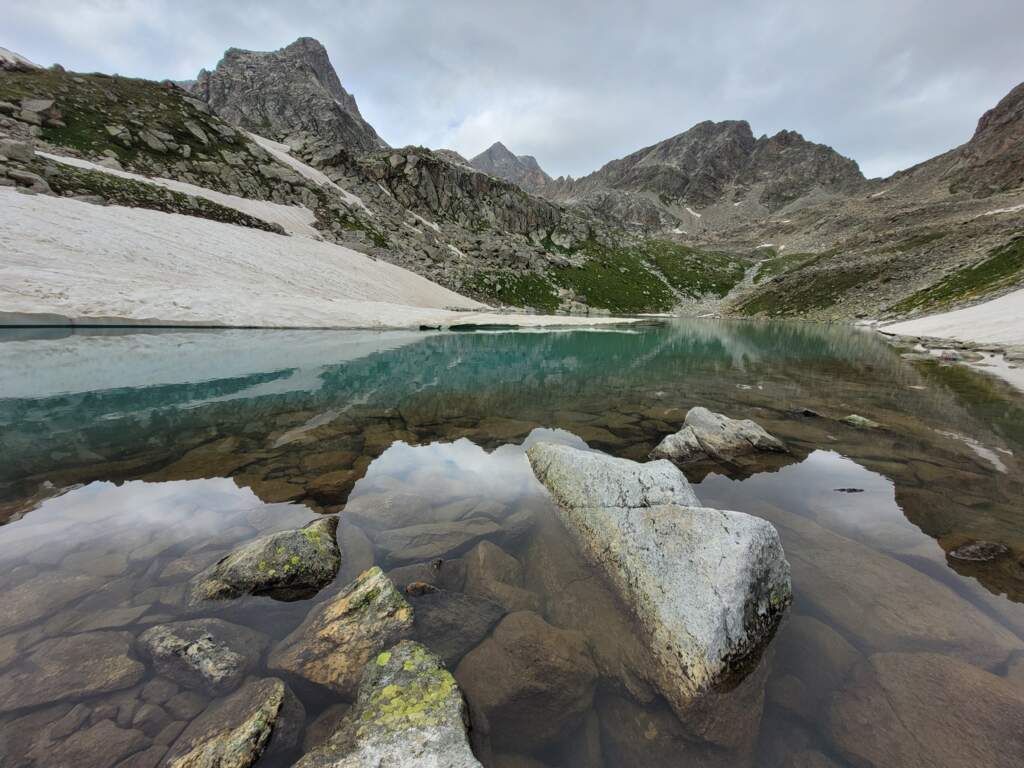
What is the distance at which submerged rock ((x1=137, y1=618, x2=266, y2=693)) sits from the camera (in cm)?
460

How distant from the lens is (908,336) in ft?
167

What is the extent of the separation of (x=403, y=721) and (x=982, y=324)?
68136 mm

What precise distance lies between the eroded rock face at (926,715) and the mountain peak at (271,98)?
209m

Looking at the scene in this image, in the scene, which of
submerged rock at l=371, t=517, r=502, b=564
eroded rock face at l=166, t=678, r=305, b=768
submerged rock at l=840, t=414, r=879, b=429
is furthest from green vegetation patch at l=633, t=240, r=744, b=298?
eroded rock face at l=166, t=678, r=305, b=768

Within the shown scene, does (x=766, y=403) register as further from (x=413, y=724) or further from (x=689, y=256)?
(x=689, y=256)

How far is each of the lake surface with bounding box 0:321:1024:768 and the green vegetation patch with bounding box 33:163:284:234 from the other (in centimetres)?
5199

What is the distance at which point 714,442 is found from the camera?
39.3ft

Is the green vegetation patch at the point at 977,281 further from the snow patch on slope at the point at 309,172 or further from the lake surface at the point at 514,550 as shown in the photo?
the snow patch on slope at the point at 309,172

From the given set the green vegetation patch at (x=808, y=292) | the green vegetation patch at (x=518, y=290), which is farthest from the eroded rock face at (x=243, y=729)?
the green vegetation patch at (x=808, y=292)

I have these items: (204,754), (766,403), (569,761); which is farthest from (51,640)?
(766,403)

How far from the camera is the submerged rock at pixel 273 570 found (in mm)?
6000

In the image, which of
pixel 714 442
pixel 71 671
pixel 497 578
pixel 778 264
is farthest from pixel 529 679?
pixel 778 264

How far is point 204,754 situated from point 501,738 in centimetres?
283

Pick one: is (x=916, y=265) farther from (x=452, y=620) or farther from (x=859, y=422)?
(x=452, y=620)
